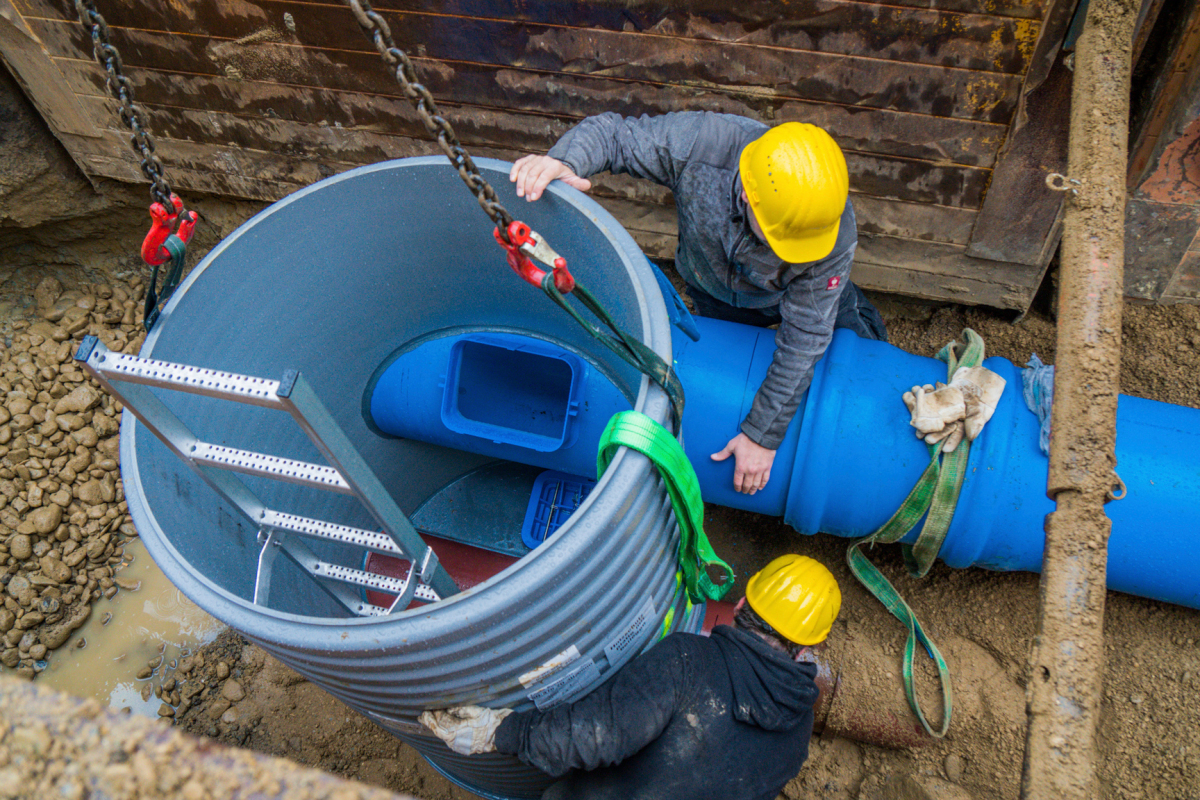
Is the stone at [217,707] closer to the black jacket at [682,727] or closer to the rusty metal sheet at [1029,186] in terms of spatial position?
the black jacket at [682,727]

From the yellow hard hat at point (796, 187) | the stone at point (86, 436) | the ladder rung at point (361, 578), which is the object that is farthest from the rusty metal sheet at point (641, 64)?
the ladder rung at point (361, 578)

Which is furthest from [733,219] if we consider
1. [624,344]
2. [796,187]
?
[624,344]

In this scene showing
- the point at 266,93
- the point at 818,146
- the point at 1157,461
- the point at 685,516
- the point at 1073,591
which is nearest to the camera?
the point at 1073,591

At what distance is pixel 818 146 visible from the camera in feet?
5.40

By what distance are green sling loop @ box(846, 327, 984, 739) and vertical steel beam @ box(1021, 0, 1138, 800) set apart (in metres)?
0.68

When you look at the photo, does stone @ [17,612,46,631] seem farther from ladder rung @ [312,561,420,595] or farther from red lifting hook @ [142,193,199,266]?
red lifting hook @ [142,193,199,266]

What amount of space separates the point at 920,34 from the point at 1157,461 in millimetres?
1439

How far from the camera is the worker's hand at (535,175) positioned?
1766 millimetres

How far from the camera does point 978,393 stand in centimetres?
200

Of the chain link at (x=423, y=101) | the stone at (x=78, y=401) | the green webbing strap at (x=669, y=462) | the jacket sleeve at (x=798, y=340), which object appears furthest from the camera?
the stone at (x=78, y=401)

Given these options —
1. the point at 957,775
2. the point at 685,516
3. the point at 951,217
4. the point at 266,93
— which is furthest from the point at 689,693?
the point at 266,93

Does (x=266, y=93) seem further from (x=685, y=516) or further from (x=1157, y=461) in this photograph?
(x=1157, y=461)

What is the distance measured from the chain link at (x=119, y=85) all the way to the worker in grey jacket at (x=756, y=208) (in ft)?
2.60

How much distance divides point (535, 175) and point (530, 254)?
0.43m
